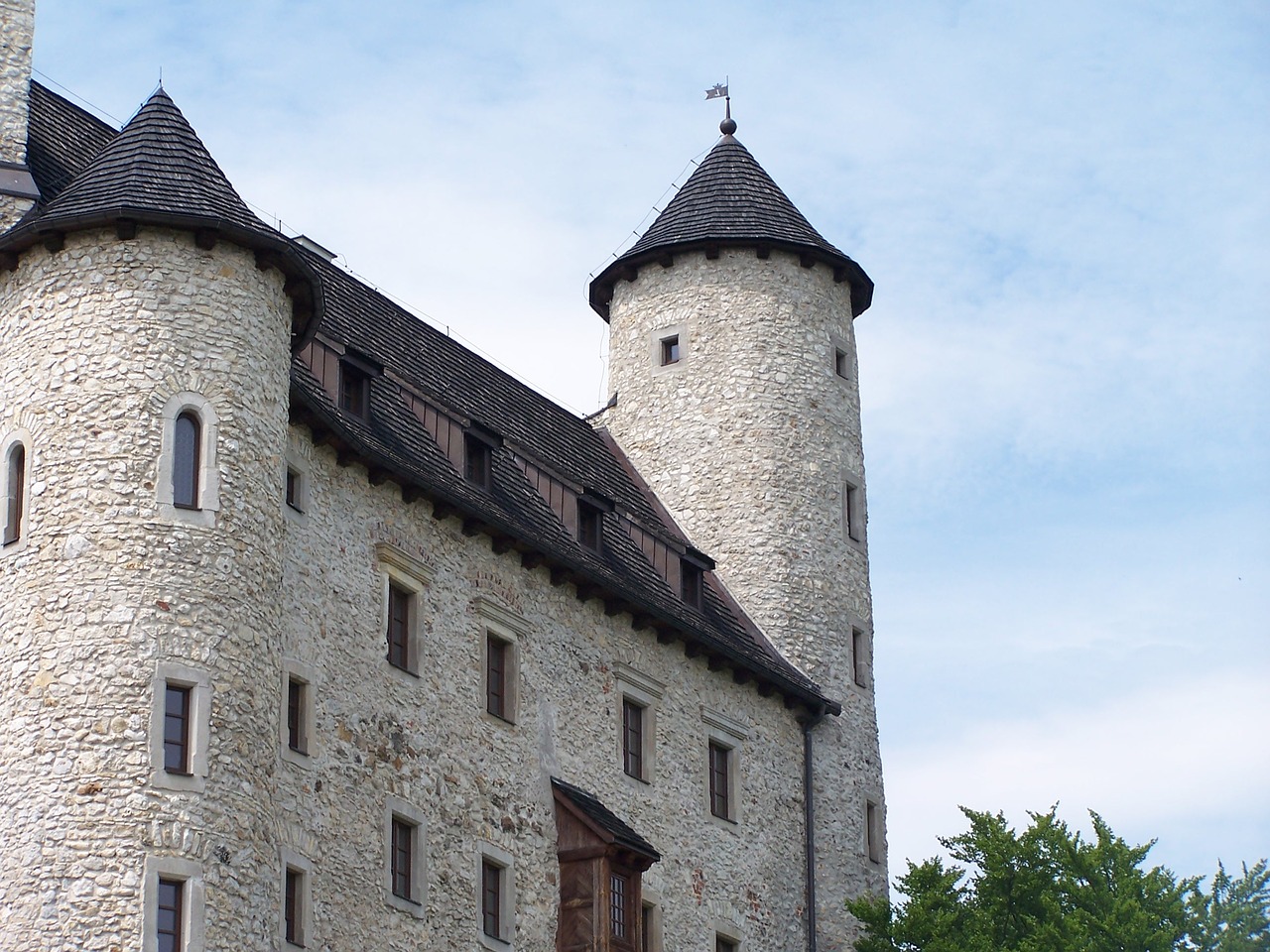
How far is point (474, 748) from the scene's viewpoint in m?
36.3

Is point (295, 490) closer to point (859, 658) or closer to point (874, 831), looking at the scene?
point (859, 658)

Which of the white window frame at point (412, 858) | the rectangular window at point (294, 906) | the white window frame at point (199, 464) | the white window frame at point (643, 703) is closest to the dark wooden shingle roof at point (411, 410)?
the white window frame at point (643, 703)

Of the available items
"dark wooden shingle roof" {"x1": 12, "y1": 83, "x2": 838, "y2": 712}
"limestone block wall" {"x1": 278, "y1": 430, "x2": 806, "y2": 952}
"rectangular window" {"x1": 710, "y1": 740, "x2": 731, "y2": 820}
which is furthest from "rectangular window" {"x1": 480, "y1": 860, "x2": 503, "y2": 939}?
"rectangular window" {"x1": 710, "y1": 740, "x2": 731, "y2": 820}

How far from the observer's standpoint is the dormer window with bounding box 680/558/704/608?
44.0m

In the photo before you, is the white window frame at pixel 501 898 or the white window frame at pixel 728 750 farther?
the white window frame at pixel 728 750

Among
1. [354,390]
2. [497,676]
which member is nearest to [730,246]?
[354,390]

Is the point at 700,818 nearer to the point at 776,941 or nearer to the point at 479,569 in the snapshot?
the point at 776,941

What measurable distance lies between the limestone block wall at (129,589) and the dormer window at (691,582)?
509 inches

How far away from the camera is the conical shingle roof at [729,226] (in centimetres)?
4856

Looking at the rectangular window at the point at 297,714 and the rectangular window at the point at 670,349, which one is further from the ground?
the rectangular window at the point at 670,349

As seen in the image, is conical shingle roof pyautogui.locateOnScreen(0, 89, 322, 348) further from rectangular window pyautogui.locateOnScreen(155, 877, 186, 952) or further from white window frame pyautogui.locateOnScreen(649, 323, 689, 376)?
white window frame pyautogui.locateOnScreen(649, 323, 689, 376)

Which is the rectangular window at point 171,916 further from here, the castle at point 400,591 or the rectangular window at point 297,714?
the rectangular window at point 297,714

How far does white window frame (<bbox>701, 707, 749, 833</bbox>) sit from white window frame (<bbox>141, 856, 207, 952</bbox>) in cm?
1423

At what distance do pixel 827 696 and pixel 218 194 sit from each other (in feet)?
57.2
